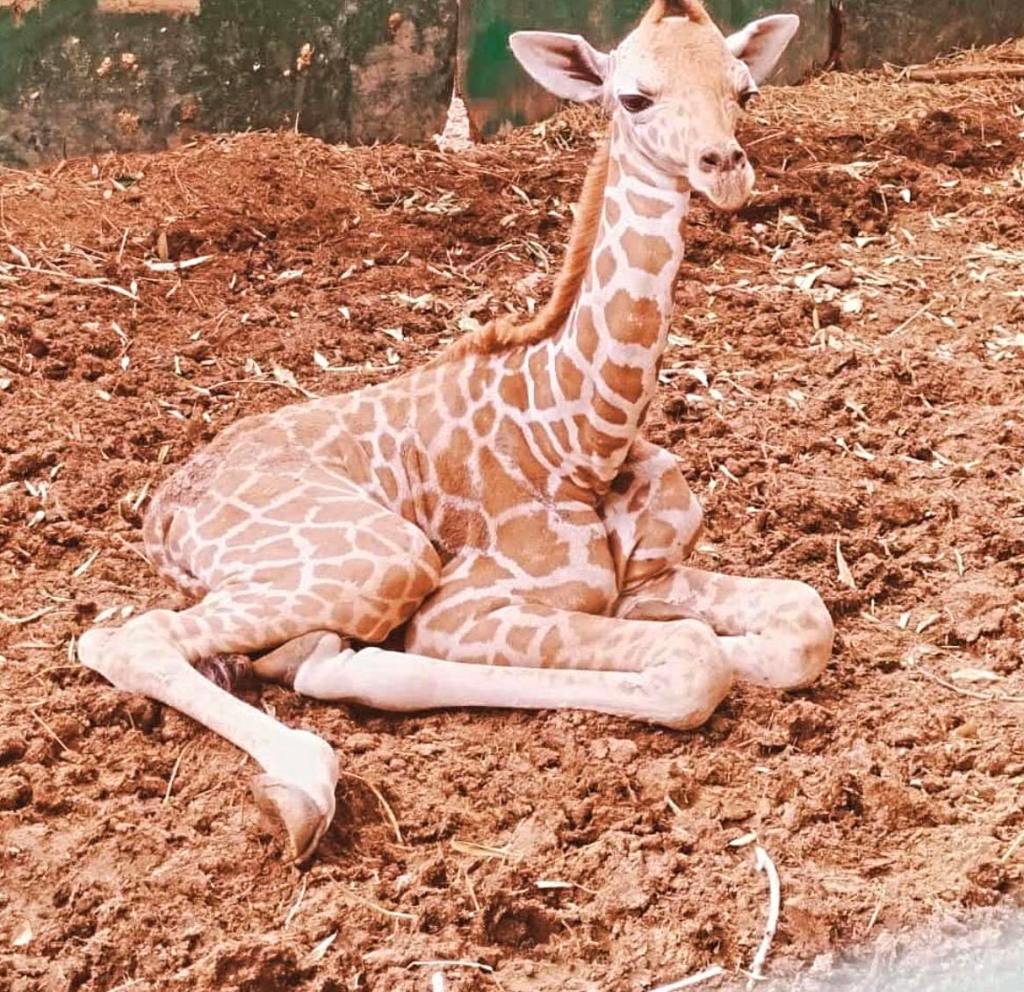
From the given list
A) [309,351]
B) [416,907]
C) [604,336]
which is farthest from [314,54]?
[416,907]

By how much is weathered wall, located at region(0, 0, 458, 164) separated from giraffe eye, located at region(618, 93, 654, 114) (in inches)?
168

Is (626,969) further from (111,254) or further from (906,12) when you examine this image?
(906,12)

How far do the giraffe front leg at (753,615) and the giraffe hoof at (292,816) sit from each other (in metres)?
1.07

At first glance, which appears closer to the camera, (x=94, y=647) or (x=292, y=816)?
(x=292, y=816)

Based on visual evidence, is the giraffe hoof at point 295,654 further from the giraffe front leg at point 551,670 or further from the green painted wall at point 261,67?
the green painted wall at point 261,67

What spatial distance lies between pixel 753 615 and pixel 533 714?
24.8 inches

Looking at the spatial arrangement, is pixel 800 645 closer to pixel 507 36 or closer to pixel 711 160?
pixel 711 160

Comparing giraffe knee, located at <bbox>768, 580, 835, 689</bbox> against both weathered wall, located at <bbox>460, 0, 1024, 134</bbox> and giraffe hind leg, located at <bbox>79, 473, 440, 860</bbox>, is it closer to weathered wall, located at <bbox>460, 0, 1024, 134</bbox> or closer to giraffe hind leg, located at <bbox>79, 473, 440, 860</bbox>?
giraffe hind leg, located at <bbox>79, 473, 440, 860</bbox>

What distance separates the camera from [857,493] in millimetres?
4758

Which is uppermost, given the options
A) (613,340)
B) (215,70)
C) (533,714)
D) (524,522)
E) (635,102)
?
(635,102)

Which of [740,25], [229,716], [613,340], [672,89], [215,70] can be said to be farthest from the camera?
[740,25]

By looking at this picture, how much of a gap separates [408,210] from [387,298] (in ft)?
2.79

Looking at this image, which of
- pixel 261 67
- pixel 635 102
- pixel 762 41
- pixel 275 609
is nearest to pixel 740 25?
pixel 261 67

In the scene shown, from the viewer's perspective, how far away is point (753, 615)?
3826mm
